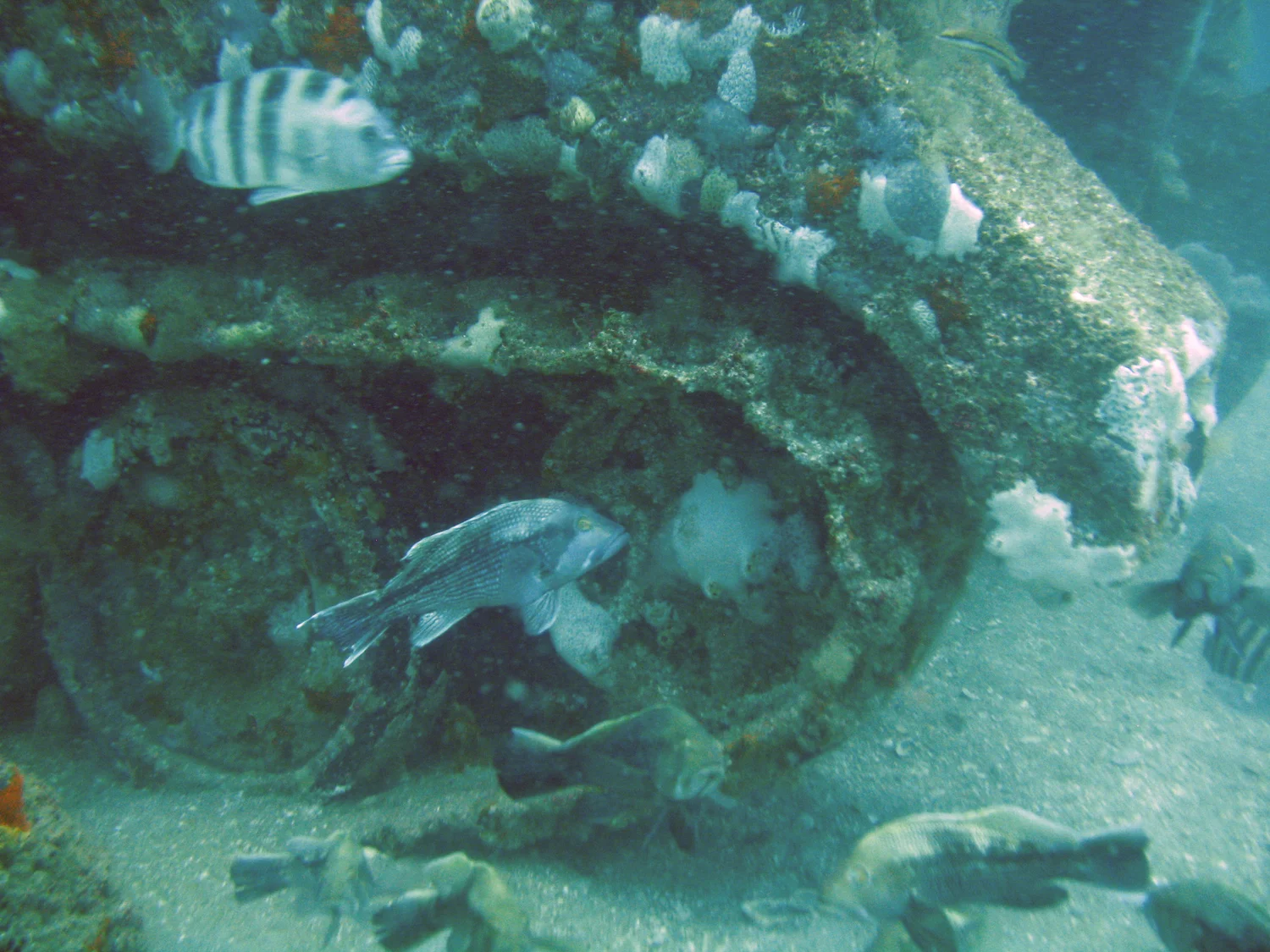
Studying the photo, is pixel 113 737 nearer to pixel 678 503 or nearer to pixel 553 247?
pixel 678 503

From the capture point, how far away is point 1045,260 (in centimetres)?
250

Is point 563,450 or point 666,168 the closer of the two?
point 666,168

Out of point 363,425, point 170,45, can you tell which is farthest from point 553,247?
point 170,45

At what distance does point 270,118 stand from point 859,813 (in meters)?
4.12

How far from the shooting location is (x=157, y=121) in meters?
→ 2.40

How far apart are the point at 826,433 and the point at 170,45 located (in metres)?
3.19

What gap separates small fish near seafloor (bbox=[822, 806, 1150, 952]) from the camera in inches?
99.7

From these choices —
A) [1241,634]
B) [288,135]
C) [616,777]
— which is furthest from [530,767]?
[1241,634]

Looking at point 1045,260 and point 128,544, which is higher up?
point 1045,260

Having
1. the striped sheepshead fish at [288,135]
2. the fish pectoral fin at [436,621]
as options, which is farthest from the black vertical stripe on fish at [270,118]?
the fish pectoral fin at [436,621]

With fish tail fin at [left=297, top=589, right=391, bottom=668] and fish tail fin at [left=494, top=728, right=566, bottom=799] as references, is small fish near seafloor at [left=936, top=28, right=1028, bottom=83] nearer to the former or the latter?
fish tail fin at [left=297, top=589, right=391, bottom=668]

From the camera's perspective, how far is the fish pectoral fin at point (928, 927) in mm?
2496

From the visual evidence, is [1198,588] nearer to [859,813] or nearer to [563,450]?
[859,813]

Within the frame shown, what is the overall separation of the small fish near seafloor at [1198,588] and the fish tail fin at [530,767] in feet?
11.6
